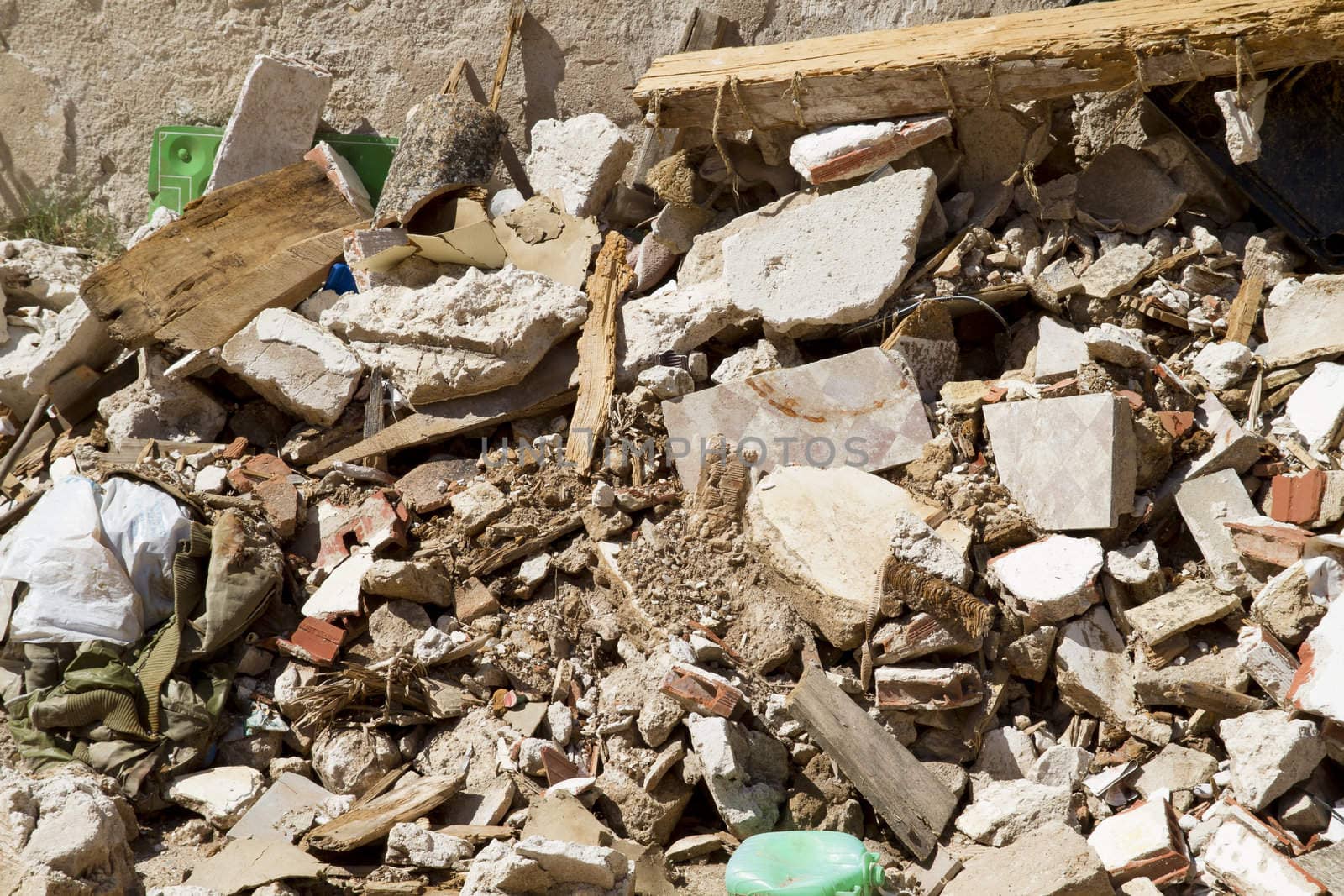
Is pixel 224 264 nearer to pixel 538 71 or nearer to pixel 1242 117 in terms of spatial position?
pixel 538 71

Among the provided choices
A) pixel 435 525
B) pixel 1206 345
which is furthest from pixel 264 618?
pixel 1206 345

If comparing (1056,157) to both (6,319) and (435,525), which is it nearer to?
(435,525)

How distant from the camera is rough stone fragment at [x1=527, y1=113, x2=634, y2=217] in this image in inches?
217

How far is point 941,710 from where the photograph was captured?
3756 millimetres

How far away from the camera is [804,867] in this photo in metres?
3.34

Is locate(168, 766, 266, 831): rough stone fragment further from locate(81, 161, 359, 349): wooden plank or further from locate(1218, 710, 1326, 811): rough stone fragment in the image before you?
locate(1218, 710, 1326, 811): rough stone fragment

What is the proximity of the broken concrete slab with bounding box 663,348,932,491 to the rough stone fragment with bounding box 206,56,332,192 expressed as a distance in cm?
313

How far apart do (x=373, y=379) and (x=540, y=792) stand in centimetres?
219

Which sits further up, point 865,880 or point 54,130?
point 54,130

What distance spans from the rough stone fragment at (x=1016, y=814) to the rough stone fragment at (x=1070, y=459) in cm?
97

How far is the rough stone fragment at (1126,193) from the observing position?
4.75 metres

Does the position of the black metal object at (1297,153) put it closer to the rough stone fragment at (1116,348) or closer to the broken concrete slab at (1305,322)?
the broken concrete slab at (1305,322)

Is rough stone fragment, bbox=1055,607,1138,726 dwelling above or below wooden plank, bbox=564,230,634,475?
below

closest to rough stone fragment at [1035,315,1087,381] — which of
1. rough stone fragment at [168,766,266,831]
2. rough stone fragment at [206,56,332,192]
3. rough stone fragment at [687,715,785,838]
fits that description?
rough stone fragment at [687,715,785,838]
